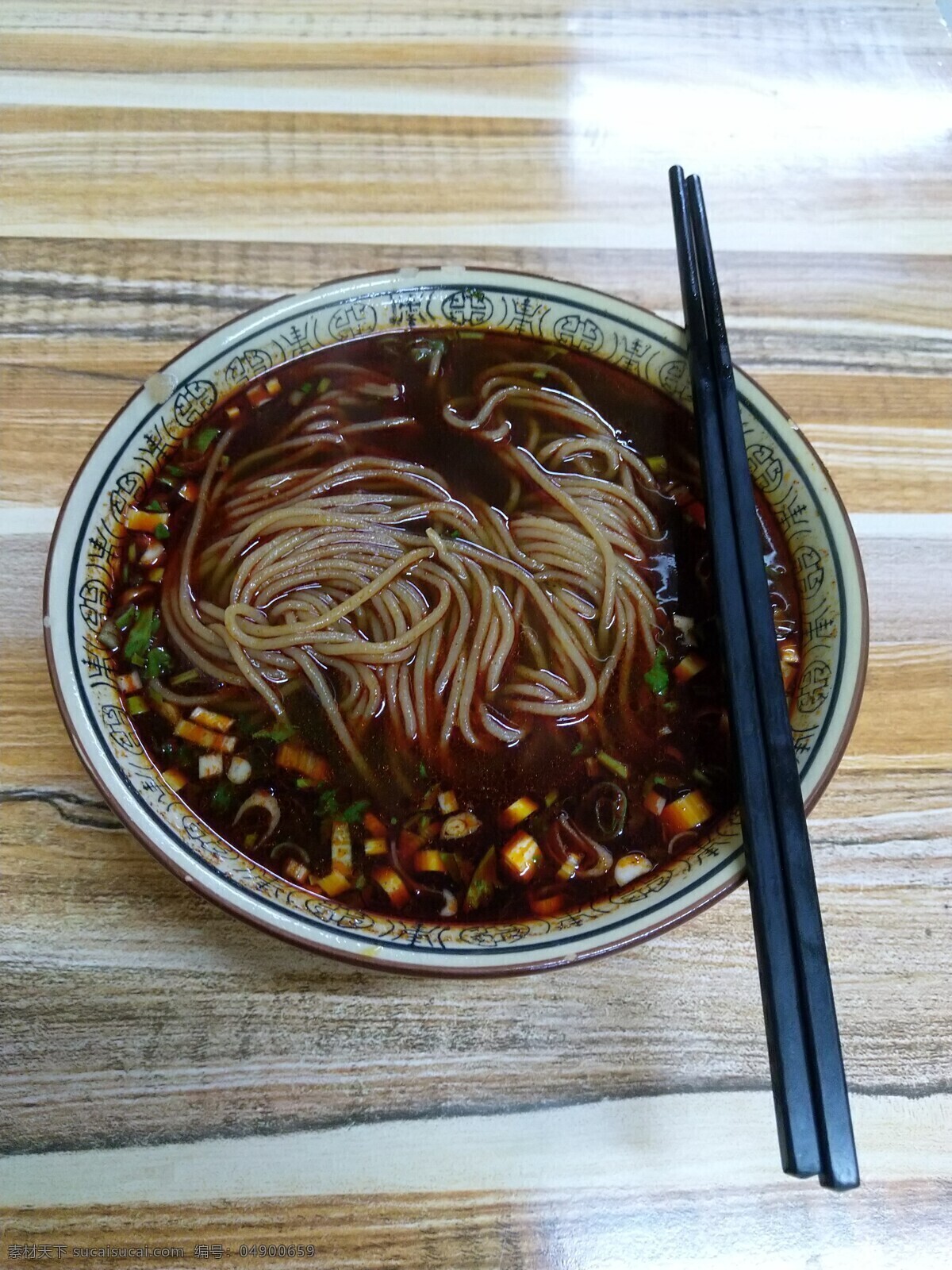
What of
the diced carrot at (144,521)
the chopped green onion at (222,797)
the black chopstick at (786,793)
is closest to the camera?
the black chopstick at (786,793)

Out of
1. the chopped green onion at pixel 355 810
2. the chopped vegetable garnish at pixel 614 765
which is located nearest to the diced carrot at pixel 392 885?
the chopped green onion at pixel 355 810

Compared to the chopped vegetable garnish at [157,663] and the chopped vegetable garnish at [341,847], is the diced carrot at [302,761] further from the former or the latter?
the chopped vegetable garnish at [157,663]

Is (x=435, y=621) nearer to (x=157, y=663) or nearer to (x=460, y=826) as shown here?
(x=460, y=826)

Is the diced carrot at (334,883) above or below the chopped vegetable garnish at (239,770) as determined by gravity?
below

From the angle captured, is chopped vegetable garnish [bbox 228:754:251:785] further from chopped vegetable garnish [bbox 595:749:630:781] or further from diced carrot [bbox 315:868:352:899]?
chopped vegetable garnish [bbox 595:749:630:781]

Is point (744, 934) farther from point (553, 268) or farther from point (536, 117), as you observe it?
point (536, 117)

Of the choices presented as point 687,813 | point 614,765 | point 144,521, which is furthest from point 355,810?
point 144,521

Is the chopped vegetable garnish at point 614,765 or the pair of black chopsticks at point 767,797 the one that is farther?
the chopped vegetable garnish at point 614,765
